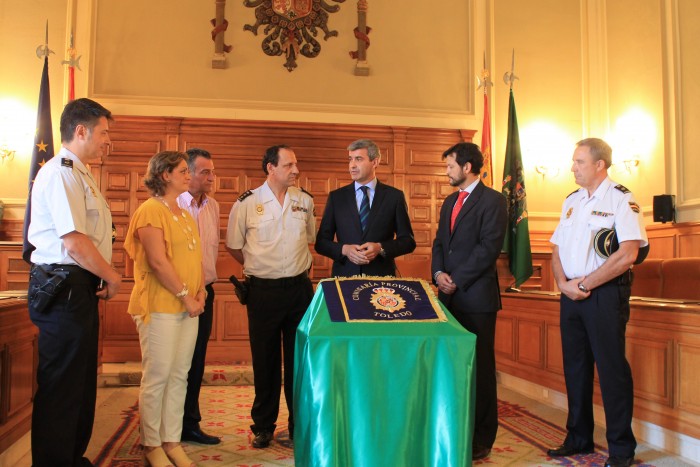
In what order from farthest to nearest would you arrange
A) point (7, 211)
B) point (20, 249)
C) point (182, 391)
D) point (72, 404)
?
point (7, 211)
point (20, 249)
point (182, 391)
point (72, 404)

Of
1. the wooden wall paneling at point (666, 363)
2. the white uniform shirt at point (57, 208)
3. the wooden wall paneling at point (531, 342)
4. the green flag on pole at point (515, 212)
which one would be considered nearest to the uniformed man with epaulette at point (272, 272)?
the white uniform shirt at point (57, 208)

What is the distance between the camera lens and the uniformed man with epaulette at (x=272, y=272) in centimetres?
348

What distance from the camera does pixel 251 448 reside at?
3.48 metres

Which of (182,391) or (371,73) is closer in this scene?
(182,391)

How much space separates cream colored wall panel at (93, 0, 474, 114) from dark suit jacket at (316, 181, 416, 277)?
180 inches

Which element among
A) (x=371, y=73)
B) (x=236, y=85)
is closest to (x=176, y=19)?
(x=236, y=85)

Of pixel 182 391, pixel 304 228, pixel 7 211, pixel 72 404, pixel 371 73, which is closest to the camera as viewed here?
pixel 72 404

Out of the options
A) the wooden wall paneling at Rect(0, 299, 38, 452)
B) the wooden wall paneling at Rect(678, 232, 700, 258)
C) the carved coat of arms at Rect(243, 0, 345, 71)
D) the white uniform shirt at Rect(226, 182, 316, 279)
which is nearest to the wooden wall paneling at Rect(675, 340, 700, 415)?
the white uniform shirt at Rect(226, 182, 316, 279)

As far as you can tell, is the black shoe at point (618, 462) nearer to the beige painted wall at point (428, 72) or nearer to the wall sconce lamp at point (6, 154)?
the beige painted wall at point (428, 72)

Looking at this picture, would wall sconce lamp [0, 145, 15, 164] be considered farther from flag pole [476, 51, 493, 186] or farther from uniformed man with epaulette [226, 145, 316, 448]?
flag pole [476, 51, 493, 186]

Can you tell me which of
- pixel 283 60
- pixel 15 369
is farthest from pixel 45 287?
pixel 283 60

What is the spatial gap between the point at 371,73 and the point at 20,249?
4.55 meters

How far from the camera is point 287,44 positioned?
7852 millimetres

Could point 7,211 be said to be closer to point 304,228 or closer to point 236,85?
point 236,85
